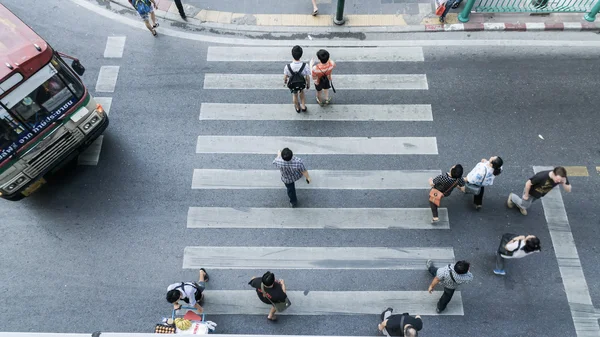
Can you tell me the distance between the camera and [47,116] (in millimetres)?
7547

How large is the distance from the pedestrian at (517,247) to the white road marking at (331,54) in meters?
4.95

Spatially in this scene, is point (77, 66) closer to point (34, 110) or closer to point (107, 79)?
point (34, 110)

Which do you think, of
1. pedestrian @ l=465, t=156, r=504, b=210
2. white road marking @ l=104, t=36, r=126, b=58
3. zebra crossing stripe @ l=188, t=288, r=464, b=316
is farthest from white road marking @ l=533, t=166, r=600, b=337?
white road marking @ l=104, t=36, r=126, b=58

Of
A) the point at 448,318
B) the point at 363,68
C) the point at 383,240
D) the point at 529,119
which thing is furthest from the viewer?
the point at 363,68

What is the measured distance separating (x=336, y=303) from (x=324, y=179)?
249cm

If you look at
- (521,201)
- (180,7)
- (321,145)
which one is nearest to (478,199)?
(521,201)

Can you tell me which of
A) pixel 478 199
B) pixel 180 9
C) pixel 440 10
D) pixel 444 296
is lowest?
pixel 444 296

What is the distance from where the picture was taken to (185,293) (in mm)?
6703

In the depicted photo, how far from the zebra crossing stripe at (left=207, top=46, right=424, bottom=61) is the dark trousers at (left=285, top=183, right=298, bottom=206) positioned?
11.8 feet

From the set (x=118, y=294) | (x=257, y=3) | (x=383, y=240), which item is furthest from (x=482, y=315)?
(x=257, y=3)

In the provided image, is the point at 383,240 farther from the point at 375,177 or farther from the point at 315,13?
the point at 315,13

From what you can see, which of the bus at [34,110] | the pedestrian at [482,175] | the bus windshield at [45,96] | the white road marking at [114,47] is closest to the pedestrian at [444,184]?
the pedestrian at [482,175]

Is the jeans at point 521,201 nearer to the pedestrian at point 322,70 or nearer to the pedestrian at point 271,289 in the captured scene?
the pedestrian at point 322,70

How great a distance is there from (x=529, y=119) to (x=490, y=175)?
2812mm
